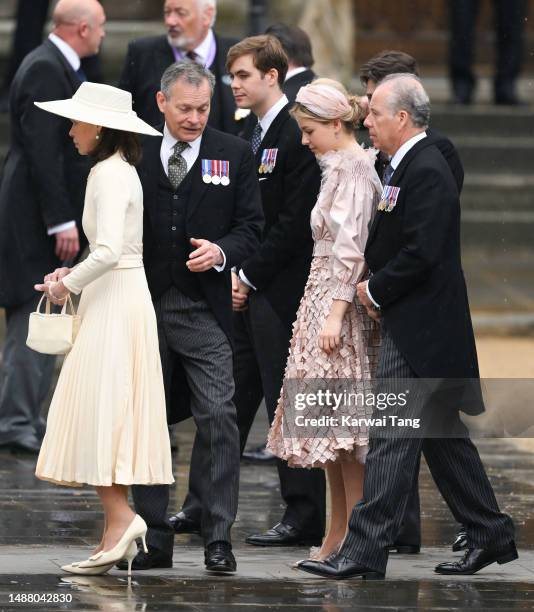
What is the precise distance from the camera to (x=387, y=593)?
21.7 feet

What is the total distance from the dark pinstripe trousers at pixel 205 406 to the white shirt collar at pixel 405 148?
903 mm

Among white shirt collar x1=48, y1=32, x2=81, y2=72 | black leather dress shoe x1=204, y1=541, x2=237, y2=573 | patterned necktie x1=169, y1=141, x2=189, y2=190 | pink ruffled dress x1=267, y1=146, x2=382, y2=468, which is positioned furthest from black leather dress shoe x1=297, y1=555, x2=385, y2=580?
white shirt collar x1=48, y1=32, x2=81, y2=72

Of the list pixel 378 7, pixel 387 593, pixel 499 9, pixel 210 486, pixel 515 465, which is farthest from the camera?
pixel 378 7

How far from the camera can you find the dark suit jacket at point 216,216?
23.6 feet

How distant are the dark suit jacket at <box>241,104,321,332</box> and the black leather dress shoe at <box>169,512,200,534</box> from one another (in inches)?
35.4

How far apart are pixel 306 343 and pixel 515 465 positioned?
9.09 feet

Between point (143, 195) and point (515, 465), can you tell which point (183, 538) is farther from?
point (515, 465)

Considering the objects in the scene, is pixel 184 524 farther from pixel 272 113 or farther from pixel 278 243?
pixel 272 113

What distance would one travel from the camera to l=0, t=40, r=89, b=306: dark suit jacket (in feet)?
31.1

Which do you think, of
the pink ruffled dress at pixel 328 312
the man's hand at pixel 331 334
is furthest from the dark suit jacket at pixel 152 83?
the man's hand at pixel 331 334

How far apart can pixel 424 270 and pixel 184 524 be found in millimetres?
1736

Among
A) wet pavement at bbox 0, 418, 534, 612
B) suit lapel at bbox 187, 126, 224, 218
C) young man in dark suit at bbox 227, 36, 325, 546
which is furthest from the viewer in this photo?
young man in dark suit at bbox 227, 36, 325, 546

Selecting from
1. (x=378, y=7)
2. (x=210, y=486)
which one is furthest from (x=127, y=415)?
(x=378, y=7)

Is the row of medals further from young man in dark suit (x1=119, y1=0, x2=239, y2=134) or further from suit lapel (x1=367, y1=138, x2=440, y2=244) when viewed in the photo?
young man in dark suit (x1=119, y1=0, x2=239, y2=134)
